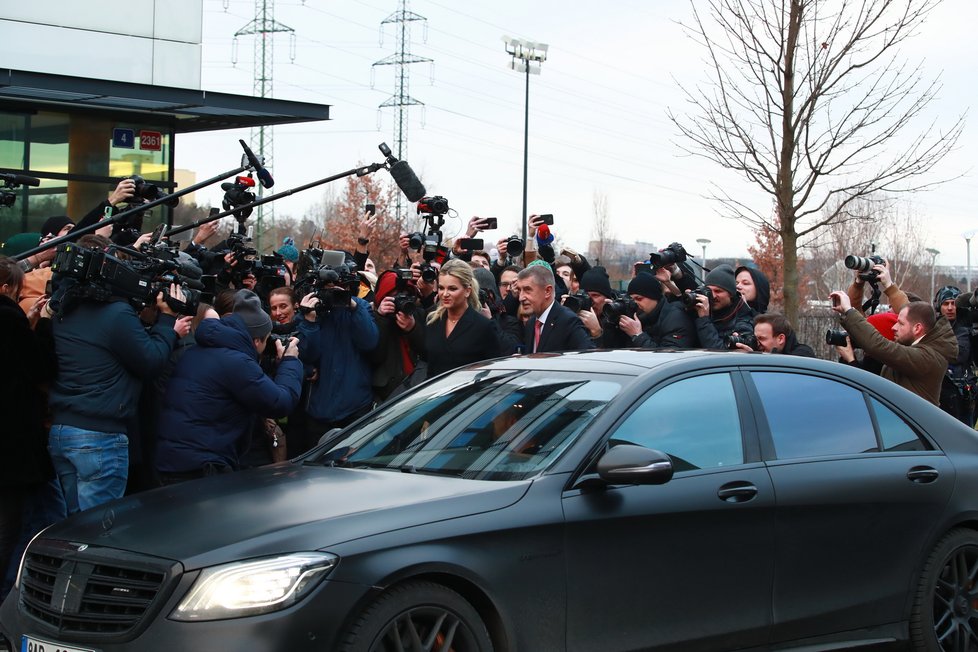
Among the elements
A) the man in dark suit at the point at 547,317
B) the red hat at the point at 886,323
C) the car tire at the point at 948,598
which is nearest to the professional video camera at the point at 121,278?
the man in dark suit at the point at 547,317

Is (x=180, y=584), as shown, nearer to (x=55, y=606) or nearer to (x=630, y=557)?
(x=55, y=606)

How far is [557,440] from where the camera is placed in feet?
16.0

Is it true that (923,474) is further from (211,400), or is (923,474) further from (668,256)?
(211,400)

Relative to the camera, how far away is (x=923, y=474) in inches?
227

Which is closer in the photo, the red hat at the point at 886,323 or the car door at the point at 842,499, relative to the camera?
the car door at the point at 842,499

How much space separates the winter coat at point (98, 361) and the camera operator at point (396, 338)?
228 cm

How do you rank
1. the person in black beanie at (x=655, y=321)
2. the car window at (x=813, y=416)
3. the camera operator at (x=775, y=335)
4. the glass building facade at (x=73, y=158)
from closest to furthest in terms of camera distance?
the car window at (x=813, y=416), the camera operator at (x=775, y=335), the person in black beanie at (x=655, y=321), the glass building facade at (x=73, y=158)

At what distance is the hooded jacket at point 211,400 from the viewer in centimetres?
659

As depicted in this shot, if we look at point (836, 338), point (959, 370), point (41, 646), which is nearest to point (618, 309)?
point (836, 338)

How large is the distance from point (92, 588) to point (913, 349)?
609 cm

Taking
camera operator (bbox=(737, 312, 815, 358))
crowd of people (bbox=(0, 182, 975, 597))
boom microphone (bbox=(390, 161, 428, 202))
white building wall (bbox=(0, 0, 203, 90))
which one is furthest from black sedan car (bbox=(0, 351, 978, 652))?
white building wall (bbox=(0, 0, 203, 90))

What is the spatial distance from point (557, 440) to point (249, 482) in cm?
136

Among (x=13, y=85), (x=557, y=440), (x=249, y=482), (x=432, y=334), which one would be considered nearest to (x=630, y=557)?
(x=557, y=440)

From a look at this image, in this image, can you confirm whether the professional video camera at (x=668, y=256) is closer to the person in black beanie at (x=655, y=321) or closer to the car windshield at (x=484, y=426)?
the person in black beanie at (x=655, y=321)
